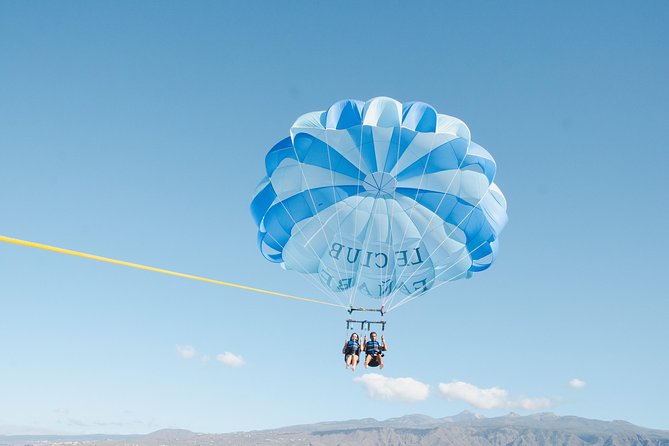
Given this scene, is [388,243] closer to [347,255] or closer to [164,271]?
[347,255]

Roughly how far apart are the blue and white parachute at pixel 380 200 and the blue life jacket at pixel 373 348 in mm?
2495

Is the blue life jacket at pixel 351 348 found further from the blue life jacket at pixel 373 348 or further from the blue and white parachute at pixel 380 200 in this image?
the blue and white parachute at pixel 380 200

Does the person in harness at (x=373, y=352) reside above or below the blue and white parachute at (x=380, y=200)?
below

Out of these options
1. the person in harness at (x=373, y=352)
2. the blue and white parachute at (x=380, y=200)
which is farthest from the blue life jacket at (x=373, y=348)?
the blue and white parachute at (x=380, y=200)

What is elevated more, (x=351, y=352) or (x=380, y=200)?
(x=380, y=200)

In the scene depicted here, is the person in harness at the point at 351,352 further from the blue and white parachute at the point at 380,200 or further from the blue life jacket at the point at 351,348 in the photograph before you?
the blue and white parachute at the point at 380,200

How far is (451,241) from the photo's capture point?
22.3 m

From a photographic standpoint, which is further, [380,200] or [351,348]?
[380,200]

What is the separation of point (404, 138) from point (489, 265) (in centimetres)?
600

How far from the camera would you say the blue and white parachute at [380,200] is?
65.4 ft

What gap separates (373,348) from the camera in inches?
736

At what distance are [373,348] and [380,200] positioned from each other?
6509mm

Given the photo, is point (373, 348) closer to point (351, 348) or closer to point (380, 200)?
point (351, 348)

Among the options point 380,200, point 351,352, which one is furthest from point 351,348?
point 380,200
